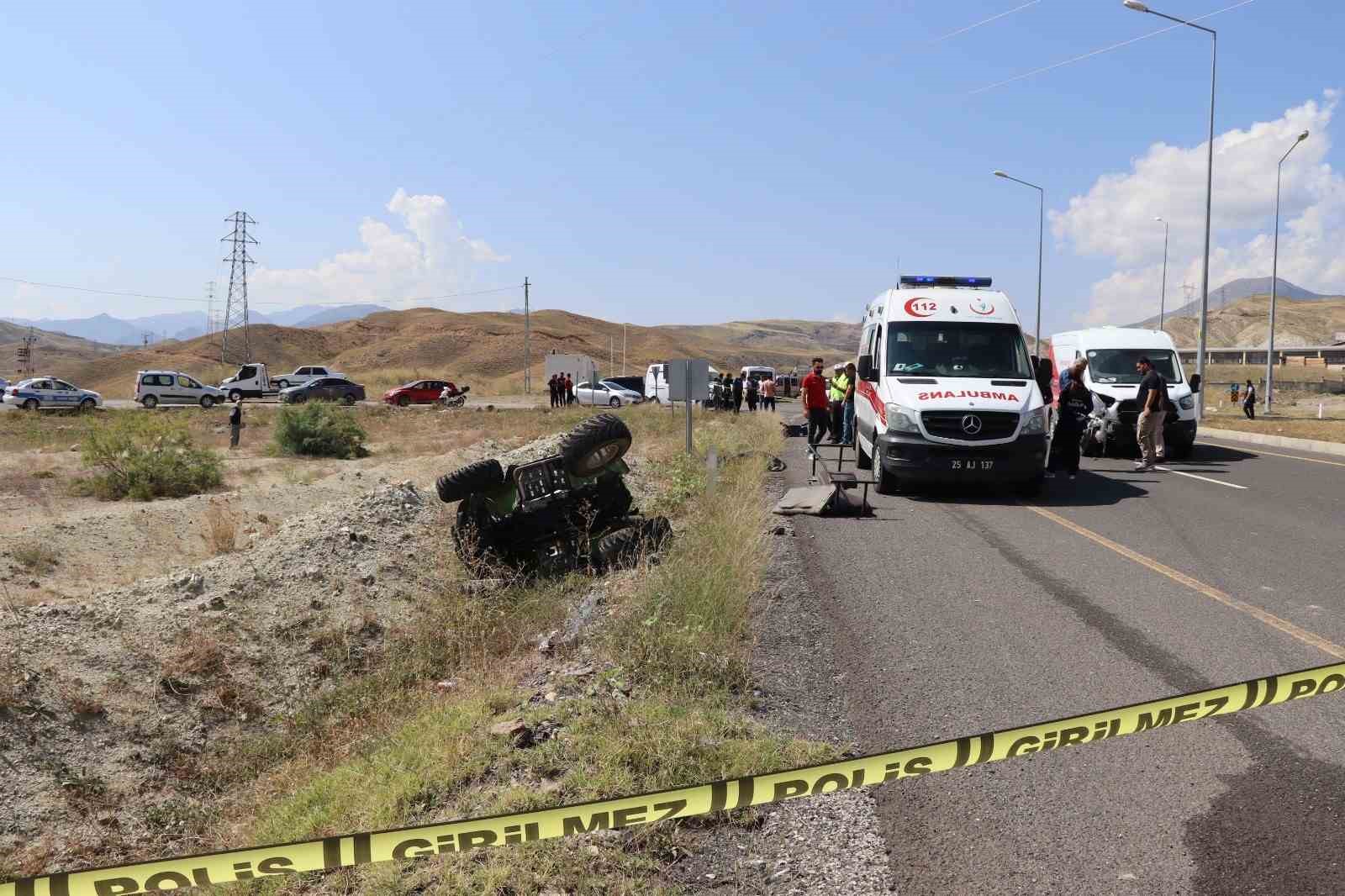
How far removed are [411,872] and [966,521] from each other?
350 inches

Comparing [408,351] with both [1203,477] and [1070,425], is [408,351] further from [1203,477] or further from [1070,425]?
[1203,477]

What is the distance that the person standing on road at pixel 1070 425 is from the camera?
52.8ft

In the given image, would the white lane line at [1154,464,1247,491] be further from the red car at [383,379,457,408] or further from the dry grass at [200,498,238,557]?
the red car at [383,379,457,408]

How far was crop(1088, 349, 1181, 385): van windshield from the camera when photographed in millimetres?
19891

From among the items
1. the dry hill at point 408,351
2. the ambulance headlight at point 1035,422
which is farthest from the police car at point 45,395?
the ambulance headlight at point 1035,422

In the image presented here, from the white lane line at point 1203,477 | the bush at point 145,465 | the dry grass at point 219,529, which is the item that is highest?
the white lane line at point 1203,477

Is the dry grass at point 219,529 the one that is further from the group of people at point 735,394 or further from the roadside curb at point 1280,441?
the group of people at point 735,394

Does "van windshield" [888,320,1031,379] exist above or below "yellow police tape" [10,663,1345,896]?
above

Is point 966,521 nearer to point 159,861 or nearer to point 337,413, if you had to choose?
point 159,861

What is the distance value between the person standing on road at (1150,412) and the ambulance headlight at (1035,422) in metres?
4.47

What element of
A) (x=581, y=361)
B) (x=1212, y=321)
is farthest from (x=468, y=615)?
(x=1212, y=321)

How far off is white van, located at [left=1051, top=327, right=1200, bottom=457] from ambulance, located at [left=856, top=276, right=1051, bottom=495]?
567 cm

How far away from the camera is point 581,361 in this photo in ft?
207

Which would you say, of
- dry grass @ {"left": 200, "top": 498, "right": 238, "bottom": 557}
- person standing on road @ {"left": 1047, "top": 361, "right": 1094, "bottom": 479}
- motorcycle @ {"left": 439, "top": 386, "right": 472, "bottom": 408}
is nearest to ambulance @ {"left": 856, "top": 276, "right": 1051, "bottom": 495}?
person standing on road @ {"left": 1047, "top": 361, "right": 1094, "bottom": 479}
